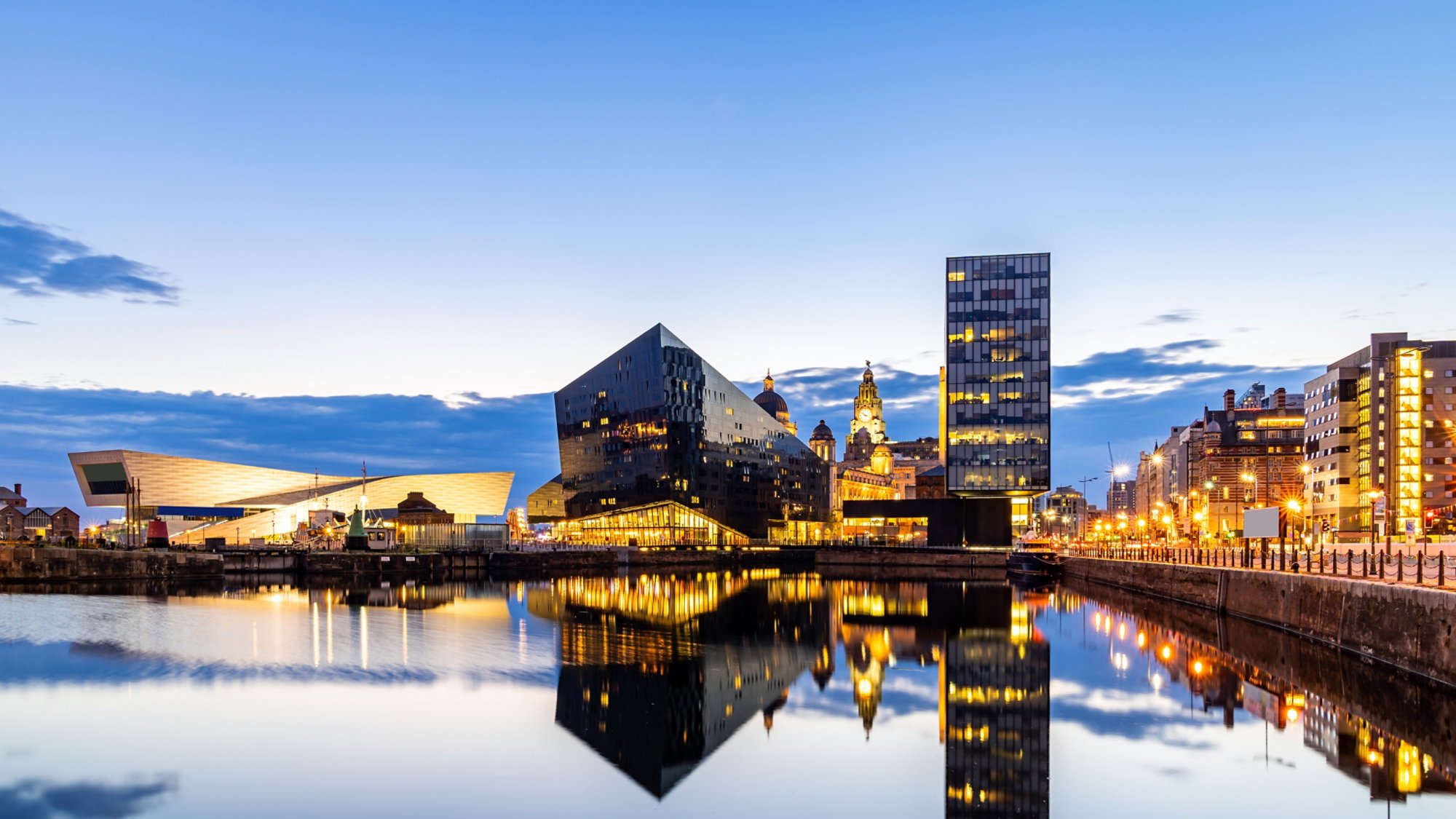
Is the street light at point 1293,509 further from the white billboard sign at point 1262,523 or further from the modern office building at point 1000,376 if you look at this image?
the modern office building at point 1000,376

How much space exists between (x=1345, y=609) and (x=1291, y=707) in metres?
9.38

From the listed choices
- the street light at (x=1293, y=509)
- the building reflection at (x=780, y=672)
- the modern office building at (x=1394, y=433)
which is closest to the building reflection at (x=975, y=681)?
the building reflection at (x=780, y=672)

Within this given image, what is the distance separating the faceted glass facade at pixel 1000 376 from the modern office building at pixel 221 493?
209 feet

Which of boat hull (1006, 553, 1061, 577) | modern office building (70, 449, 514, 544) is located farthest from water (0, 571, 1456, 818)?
modern office building (70, 449, 514, 544)

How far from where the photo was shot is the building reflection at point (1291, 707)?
19.5 metres

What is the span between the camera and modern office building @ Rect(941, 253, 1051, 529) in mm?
108625

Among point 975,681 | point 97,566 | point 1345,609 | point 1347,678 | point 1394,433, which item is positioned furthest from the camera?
point 1394,433

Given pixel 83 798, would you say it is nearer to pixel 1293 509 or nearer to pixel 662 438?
pixel 1293 509

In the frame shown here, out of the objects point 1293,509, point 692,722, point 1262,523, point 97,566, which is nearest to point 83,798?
point 692,722

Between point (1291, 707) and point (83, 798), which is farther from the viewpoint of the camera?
point (1291, 707)

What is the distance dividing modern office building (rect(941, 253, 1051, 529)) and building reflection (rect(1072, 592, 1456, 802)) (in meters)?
64.7

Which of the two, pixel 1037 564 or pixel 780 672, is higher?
pixel 780 672

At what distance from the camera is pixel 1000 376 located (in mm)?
109125

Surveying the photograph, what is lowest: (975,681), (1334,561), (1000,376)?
(975,681)
